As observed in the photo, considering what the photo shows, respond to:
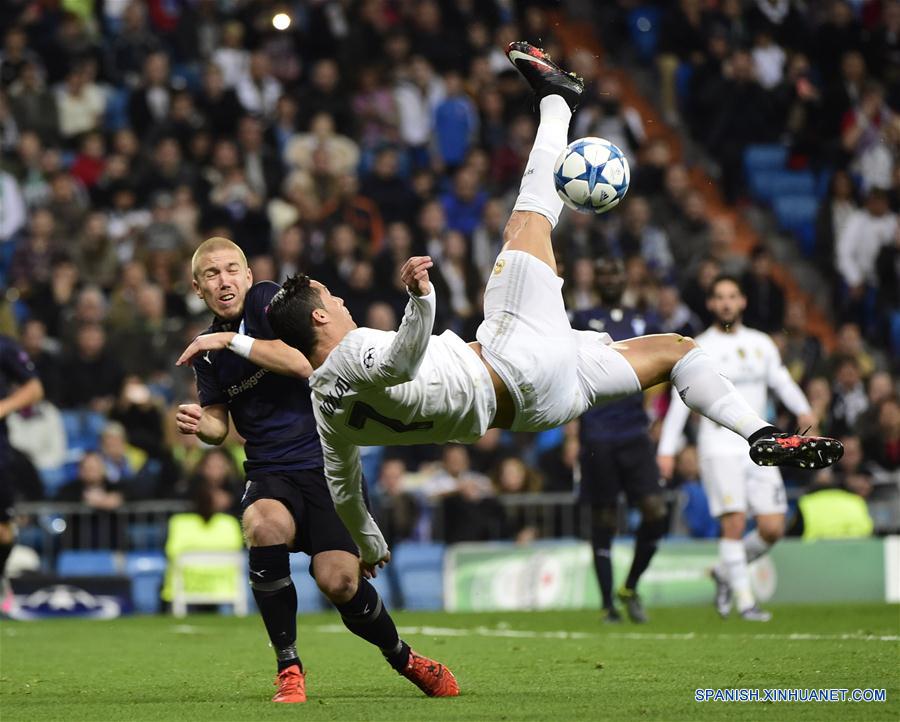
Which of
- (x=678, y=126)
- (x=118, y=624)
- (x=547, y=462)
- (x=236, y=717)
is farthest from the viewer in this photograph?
(x=678, y=126)

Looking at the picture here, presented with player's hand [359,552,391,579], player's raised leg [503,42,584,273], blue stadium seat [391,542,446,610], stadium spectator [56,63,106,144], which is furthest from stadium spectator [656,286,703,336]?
player's hand [359,552,391,579]

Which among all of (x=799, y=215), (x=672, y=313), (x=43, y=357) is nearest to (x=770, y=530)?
(x=672, y=313)

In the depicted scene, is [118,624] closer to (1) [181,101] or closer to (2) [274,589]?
(2) [274,589]

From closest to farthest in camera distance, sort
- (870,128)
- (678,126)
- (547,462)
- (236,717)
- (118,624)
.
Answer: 1. (236,717)
2. (118,624)
3. (547,462)
4. (870,128)
5. (678,126)

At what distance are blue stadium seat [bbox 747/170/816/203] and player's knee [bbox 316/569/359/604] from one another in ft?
50.4

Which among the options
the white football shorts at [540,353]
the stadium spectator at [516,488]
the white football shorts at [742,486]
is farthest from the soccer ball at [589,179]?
the stadium spectator at [516,488]

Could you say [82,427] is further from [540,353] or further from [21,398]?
[540,353]

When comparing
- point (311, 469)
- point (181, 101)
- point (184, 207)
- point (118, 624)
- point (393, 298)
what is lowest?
point (118, 624)

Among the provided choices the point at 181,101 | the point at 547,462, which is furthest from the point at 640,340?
the point at 181,101

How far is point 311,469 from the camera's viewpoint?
812cm

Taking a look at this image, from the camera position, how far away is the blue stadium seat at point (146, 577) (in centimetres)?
1549

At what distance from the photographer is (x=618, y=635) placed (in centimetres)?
1128

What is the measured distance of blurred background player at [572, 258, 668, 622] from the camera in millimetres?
12539

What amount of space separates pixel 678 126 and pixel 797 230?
2.31 m
